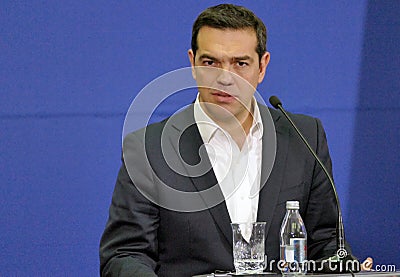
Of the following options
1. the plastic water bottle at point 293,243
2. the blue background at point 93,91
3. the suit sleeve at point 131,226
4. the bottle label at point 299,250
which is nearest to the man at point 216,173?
the suit sleeve at point 131,226

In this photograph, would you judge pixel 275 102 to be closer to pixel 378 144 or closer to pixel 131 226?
pixel 131 226

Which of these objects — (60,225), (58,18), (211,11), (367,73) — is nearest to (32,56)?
(58,18)

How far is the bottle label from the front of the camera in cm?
188

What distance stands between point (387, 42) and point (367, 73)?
0.16 metres

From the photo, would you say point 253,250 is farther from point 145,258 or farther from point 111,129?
point 111,129

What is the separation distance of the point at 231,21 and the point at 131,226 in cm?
65

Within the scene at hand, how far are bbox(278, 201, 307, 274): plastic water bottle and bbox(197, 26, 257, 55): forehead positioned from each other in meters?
0.49

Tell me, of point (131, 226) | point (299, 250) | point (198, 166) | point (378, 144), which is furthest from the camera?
point (378, 144)

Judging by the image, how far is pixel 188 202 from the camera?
2160 mm

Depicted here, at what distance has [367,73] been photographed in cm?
308

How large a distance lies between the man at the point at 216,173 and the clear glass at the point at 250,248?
0.64 feet

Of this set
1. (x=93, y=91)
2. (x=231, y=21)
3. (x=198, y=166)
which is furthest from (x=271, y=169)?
(x=93, y=91)

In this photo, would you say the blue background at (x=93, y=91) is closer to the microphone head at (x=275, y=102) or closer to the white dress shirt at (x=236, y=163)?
the white dress shirt at (x=236, y=163)

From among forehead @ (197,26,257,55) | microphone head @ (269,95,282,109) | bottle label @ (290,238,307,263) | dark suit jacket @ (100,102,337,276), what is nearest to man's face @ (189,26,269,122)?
forehead @ (197,26,257,55)
